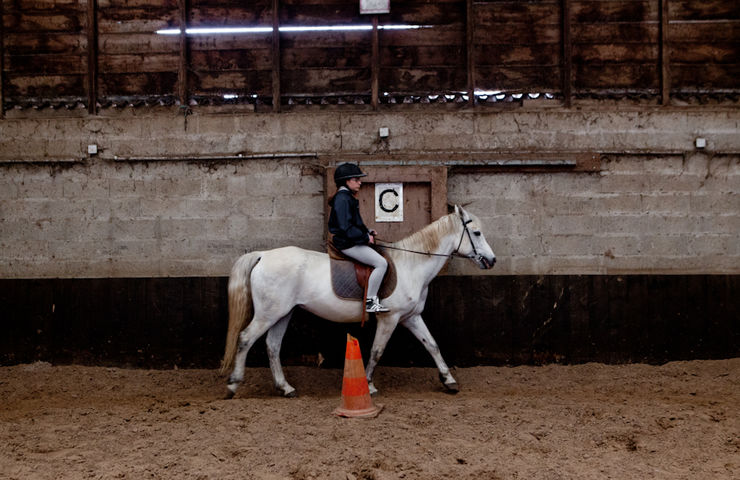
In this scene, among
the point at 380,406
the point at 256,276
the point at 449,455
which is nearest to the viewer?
the point at 449,455

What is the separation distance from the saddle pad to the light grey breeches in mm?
115

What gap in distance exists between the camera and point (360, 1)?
266 inches

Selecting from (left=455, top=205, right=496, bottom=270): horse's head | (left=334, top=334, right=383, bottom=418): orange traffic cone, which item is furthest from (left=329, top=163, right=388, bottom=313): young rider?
(left=455, top=205, right=496, bottom=270): horse's head

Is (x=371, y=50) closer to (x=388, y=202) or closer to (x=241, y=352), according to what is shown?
(x=388, y=202)

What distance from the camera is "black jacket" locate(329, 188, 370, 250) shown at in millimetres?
5430

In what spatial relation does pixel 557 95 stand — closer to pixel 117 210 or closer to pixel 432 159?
pixel 432 159

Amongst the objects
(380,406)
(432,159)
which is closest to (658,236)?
Answer: (432,159)

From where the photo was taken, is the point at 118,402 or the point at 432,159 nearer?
the point at 118,402

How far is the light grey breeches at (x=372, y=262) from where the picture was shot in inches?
216

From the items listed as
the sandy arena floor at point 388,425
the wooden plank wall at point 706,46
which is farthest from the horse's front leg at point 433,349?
the wooden plank wall at point 706,46

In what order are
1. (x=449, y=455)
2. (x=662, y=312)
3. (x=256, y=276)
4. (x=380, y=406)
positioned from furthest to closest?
1. (x=662, y=312)
2. (x=256, y=276)
3. (x=380, y=406)
4. (x=449, y=455)

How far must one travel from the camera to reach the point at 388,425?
4.57 meters

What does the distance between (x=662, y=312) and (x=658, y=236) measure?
0.83 meters

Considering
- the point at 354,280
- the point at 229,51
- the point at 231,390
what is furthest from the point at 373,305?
the point at 229,51
